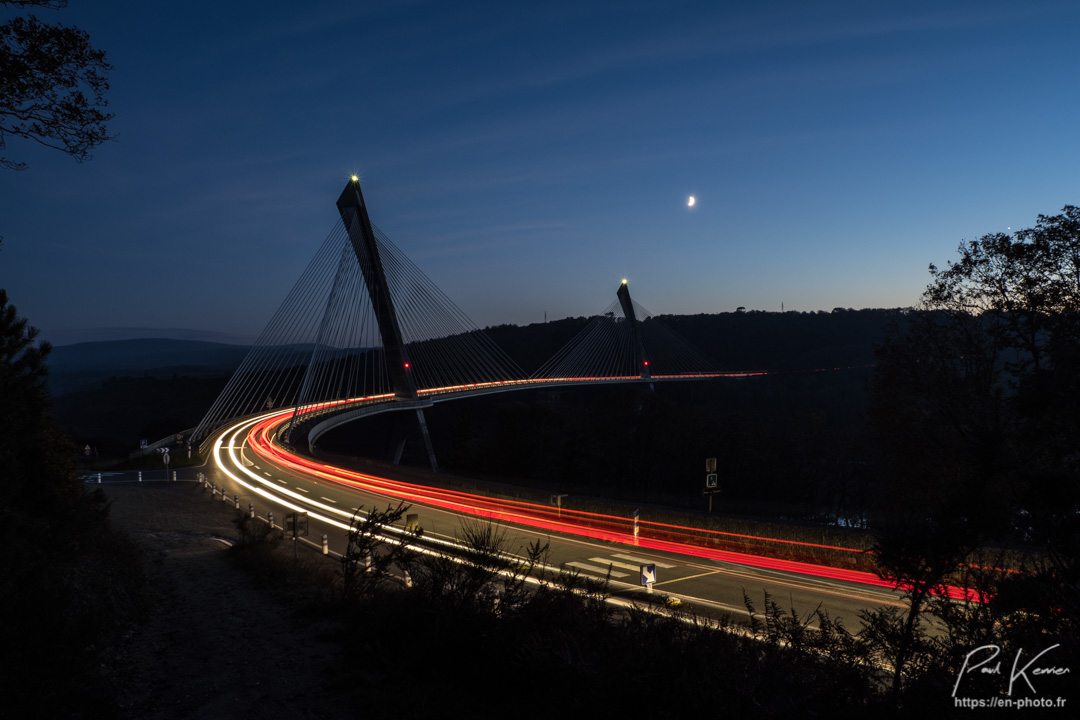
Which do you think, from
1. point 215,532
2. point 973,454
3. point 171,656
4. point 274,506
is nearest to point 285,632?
point 171,656

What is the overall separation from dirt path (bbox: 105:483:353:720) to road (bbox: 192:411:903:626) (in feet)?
10.8

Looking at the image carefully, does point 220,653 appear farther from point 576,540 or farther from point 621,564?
point 576,540

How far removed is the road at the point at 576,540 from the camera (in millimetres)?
13508

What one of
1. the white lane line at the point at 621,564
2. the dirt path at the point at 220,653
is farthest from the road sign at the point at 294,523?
the white lane line at the point at 621,564

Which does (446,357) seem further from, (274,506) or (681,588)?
(681,588)

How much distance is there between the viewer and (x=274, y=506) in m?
25.5

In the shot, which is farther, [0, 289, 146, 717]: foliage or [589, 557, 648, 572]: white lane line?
[589, 557, 648, 572]: white lane line

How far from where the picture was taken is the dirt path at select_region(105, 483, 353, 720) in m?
7.00

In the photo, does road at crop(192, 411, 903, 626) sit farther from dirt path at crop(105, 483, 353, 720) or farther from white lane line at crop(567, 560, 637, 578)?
dirt path at crop(105, 483, 353, 720)

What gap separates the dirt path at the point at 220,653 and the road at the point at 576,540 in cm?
330

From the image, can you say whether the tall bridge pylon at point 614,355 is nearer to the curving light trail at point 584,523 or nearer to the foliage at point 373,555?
the curving light trail at point 584,523

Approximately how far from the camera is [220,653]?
29.0 feet

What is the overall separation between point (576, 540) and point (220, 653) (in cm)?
1237

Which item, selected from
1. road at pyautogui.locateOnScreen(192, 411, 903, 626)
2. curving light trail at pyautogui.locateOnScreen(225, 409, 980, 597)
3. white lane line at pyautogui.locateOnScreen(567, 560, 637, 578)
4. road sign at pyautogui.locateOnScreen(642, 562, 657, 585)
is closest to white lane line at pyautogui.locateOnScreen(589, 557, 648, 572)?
road at pyautogui.locateOnScreen(192, 411, 903, 626)
